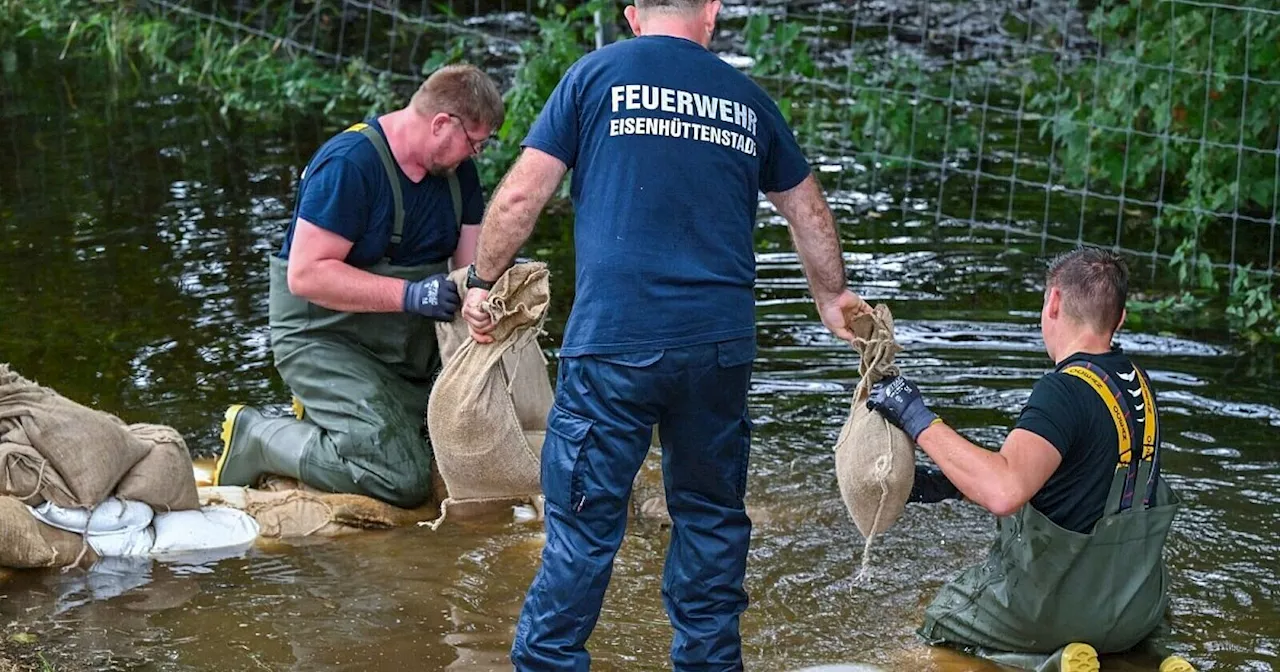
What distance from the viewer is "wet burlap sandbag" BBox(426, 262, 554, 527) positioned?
450cm

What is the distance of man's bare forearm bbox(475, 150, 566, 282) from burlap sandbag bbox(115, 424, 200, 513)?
157cm

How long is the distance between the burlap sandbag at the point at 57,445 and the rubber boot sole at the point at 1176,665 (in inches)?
119

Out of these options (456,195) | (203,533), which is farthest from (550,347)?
(203,533)

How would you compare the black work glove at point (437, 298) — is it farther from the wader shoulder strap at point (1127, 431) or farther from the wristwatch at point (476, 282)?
the wader shoulder strap at point (1127, 431)

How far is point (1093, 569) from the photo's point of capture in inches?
165

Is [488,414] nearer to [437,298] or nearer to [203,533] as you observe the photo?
[437,298]

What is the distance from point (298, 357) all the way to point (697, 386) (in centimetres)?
216

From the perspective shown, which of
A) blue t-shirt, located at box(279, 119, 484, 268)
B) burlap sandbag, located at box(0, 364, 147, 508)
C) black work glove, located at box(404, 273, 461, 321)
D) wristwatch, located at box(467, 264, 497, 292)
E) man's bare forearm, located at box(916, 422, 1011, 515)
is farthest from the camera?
blue t-shirt, located at box(279, 119, 484, 268)

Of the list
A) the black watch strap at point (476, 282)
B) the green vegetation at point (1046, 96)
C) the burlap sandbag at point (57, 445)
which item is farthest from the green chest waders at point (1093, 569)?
the green vegetation at point (1046, 96)

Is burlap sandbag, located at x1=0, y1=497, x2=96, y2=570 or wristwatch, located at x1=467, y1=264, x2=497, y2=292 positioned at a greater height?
wristwatch, located at x1=467, y1=264, x2=497, y2=292

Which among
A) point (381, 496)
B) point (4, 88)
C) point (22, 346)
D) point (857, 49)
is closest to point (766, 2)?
point (857, 49)

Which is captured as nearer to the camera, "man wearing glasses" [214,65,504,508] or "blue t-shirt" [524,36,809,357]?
"blue t-shirt" [524,36,809,357]

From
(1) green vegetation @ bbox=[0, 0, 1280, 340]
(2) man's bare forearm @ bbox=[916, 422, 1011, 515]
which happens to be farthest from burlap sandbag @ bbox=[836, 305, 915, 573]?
(1) green vegetation @ bbox=[0, 0, 1280, 340]

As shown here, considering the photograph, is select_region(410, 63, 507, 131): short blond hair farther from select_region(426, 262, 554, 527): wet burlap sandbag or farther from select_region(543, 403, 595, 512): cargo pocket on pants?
select_region(543, 403, 595, 512): cargo pocket on pants
